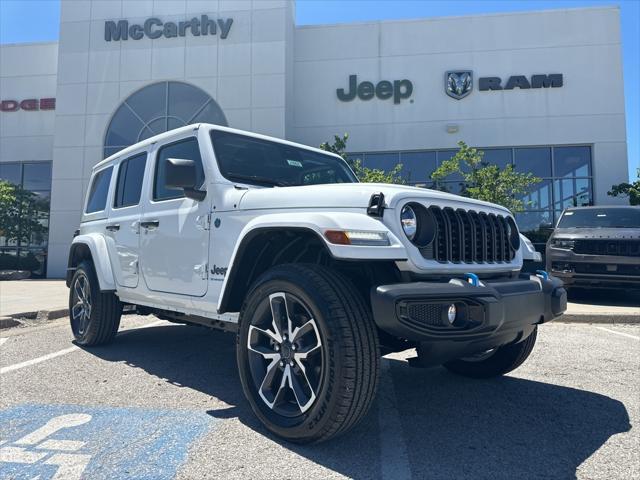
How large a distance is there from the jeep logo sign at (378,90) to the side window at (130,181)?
13415mm

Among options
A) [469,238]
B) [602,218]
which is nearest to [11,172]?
[602,218]

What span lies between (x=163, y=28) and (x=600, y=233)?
16254 millimetres

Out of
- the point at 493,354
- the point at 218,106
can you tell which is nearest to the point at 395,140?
the point at 218,106

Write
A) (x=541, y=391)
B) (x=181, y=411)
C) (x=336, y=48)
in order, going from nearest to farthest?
1. (x=181, y=411)
2. (x=541, y=391)
3. (x=336, y=48)

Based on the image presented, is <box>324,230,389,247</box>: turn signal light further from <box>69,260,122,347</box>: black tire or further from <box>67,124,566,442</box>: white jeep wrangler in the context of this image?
<box>69,260,122,347</box>: black tire

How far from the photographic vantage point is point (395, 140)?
54.9ft

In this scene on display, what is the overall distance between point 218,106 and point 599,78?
526 inches

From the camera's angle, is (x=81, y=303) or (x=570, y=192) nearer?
(x=81, y=303)

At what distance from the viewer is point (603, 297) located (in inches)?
370

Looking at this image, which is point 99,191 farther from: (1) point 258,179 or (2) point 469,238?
(2) point 469,238

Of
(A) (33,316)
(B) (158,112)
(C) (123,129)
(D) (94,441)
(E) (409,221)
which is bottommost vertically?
(D) (94,441)

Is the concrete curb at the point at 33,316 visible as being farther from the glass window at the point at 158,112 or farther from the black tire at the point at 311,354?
the glass window at the point at 158,112

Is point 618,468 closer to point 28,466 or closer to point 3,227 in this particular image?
point 28,466

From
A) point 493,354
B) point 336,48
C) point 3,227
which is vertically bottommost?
point 493,354
